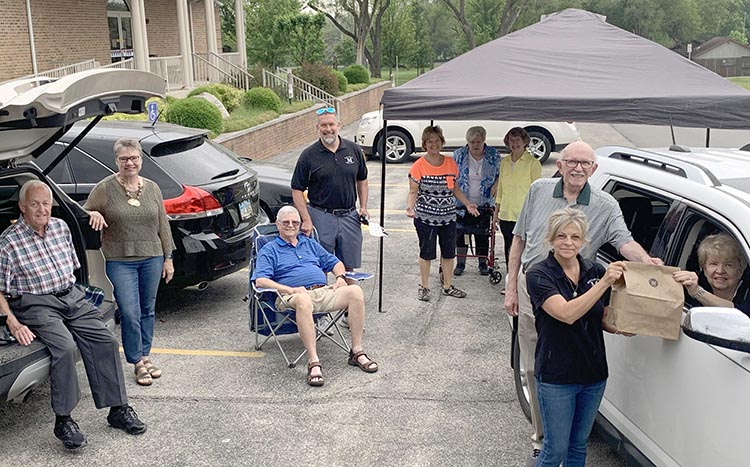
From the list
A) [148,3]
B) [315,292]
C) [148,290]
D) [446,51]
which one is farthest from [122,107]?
[446,51]

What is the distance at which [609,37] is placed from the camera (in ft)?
26.6

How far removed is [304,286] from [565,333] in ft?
9.39

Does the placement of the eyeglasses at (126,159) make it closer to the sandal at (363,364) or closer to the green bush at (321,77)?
the sandal at (363,364)

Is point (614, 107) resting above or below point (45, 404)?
above

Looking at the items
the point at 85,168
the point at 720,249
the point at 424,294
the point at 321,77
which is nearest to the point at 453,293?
the point at 424,294

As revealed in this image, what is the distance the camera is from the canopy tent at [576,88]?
6480 mm

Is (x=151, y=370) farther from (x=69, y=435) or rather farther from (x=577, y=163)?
(x=577, y=163)

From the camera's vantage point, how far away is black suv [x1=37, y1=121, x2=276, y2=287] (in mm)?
6758

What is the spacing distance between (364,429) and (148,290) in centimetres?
185

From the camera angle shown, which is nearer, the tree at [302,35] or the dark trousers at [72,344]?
the dark trousers at [72,344]

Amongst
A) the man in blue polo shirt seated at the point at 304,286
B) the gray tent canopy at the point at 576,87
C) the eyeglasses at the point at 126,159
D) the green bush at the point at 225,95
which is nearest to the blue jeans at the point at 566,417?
the man in blue polo shirt seated at the point at 304,286

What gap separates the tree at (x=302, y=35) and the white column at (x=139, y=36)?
1201 centimetres

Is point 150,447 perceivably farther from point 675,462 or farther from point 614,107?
point 614,107

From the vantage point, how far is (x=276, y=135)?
60.7 ft
